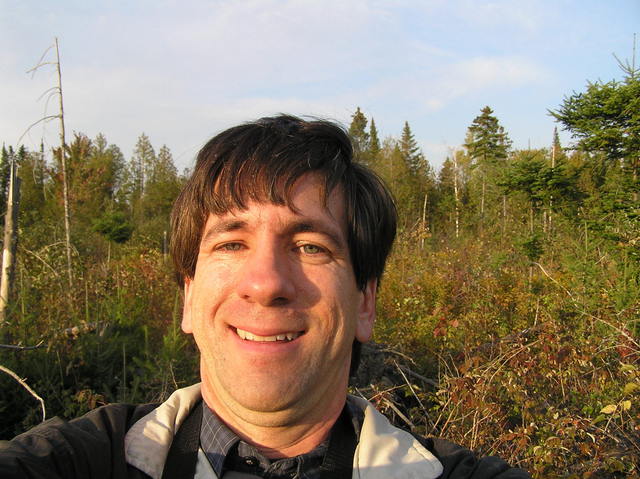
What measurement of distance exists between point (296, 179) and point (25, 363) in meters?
4.07

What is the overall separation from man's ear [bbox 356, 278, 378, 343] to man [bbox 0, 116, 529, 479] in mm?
67

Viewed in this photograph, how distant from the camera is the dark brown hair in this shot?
70.1 inches

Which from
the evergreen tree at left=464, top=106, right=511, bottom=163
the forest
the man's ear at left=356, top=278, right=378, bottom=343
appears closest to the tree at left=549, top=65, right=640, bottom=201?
the forest

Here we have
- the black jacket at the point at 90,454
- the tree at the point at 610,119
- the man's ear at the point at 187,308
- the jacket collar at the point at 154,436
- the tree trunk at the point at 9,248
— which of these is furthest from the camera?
the tree at the point at 610,119

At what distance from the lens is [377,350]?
5605mm

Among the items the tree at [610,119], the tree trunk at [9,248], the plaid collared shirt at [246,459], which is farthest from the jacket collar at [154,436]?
the tree at [610,119]

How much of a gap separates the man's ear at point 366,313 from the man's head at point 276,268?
1cm

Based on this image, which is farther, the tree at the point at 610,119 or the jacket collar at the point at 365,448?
the tree at the point at 610,119

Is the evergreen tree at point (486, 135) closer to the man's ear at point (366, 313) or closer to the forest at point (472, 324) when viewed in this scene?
the forest at point (472, 324)

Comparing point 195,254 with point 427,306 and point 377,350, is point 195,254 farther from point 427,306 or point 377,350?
point 427,306

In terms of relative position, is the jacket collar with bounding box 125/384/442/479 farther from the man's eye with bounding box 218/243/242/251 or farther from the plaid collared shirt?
the man's eye with bounding box 218/243/242/251

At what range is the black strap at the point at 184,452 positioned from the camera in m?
1.56

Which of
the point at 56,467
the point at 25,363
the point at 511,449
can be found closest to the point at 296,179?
the point at 56,467

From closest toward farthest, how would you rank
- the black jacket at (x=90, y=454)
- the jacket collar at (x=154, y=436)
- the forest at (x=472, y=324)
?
1. the black jacket at (x=90, y=454)
2. the jacket collar at (x=154, y=436)
3. the forest at (x=472, y=324)
